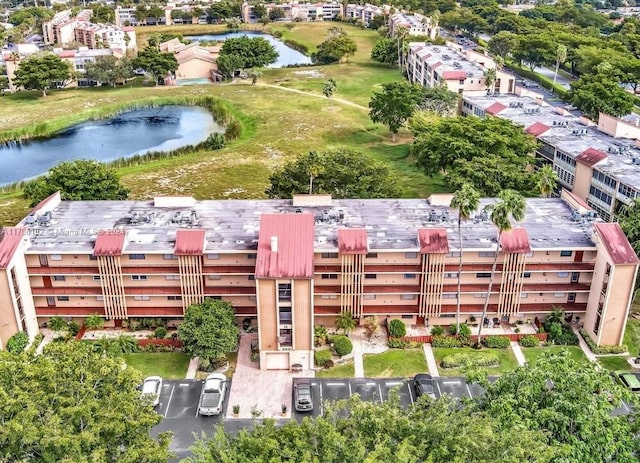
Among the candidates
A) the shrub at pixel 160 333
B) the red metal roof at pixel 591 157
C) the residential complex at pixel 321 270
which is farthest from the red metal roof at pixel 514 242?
the shrub at pixel 160 333

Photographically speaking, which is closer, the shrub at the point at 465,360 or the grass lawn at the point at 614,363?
the shrub at the point at 465,360

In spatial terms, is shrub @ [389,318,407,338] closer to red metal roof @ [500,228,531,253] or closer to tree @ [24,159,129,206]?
red metal roof @ [500,228,531,253]

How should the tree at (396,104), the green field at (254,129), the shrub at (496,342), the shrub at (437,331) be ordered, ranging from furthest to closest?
the tree at (396,104) → the green field at (254,129) → the shrub at (437,331) → the shrub at (496,342)

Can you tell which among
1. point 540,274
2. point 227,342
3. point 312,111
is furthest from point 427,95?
point 227,342

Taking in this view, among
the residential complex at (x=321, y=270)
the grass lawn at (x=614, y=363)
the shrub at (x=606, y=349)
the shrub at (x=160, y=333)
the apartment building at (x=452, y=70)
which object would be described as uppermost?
the apartment building at (x=452, y=70)

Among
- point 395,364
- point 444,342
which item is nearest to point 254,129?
point 444,342

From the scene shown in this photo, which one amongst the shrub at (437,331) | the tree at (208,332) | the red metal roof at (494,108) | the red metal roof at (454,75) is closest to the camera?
the tree at (208,332)

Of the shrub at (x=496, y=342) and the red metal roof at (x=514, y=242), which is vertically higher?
the red metal roof at (x=514, y=242)

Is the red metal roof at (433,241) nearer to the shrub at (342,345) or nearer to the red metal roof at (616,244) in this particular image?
the shrub at (342,345)
